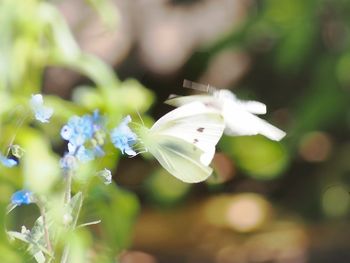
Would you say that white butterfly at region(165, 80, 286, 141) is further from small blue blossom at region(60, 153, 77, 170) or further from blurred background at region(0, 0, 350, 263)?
blurred background at region(0, 0, 350, 263)

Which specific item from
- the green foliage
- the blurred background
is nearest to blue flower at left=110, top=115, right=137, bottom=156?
the green foliage

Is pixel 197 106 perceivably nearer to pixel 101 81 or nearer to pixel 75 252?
pixel 75 252

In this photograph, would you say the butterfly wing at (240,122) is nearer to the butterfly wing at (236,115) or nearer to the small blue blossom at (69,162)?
the butterfly wing at (236,115)

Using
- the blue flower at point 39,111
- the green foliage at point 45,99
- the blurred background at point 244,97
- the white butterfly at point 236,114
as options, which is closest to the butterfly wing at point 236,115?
the white butterfly at point 236,114

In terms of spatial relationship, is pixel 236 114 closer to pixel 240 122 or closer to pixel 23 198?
pixel 240 122

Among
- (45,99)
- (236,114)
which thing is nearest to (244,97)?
(45,99)

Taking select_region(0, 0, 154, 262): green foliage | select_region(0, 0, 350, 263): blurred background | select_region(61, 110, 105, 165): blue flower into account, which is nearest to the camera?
select_region(61, 110, 105, 165): blue flower
